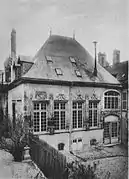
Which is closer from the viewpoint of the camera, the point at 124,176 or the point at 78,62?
the point at 78,62

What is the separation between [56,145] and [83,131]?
33 cm

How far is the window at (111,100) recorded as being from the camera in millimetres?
2477

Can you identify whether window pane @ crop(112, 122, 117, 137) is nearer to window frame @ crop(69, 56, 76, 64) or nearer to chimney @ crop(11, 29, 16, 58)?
window frame @ crop(69, 56, 76, 64)

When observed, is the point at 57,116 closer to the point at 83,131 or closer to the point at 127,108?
the point at 83,131

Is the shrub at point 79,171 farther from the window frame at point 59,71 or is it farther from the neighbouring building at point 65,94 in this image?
the window frame at point 59,71

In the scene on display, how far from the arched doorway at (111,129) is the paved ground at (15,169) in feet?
2.83

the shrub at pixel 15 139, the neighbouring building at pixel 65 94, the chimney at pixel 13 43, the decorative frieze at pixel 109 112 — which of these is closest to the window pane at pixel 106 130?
the neighbouring building at pixel 65 94

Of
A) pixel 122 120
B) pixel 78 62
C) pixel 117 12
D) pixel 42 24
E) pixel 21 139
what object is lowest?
pixel 21 139

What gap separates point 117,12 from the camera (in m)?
2.48

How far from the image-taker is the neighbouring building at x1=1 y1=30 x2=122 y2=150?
224 centimetres

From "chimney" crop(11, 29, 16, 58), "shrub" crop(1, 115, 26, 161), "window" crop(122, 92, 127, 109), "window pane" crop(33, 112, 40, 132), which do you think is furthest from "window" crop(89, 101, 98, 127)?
"chimney" crop(11, 29, 16, 58)

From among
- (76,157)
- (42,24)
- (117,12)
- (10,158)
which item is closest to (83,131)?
(76,157)

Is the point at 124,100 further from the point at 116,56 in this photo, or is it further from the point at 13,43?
the point at 13,43

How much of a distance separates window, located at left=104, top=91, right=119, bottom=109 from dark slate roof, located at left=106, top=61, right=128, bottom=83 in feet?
0.59
